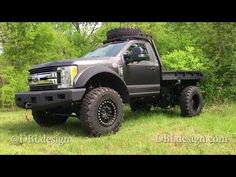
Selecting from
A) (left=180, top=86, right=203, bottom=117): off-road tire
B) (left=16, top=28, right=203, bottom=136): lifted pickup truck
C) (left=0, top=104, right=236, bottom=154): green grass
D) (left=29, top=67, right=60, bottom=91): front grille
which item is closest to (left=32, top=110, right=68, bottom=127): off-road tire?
(left=16, top=28, right=203, bottom=136): lifted pickup truck

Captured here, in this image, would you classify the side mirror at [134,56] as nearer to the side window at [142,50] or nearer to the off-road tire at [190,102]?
the side window at [142,50]

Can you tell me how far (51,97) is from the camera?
22.2 feet

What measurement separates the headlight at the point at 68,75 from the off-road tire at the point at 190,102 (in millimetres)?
3685

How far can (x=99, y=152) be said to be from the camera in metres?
5.66

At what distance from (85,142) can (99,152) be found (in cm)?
66

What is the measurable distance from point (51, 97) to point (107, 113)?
43.9 inches

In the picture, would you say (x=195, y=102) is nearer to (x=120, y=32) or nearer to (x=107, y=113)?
(x=120, y=32)

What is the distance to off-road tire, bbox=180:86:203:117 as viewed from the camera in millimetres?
9500

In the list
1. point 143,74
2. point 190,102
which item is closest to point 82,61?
point 143,74

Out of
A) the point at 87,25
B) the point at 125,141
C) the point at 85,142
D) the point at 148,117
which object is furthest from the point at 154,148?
the point at 87,25

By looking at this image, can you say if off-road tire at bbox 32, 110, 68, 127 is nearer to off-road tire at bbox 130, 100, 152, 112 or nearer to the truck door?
the truck door

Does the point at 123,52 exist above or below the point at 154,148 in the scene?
above

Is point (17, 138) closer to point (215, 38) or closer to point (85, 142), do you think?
point (85, 142)

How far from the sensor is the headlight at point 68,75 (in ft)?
22.6
